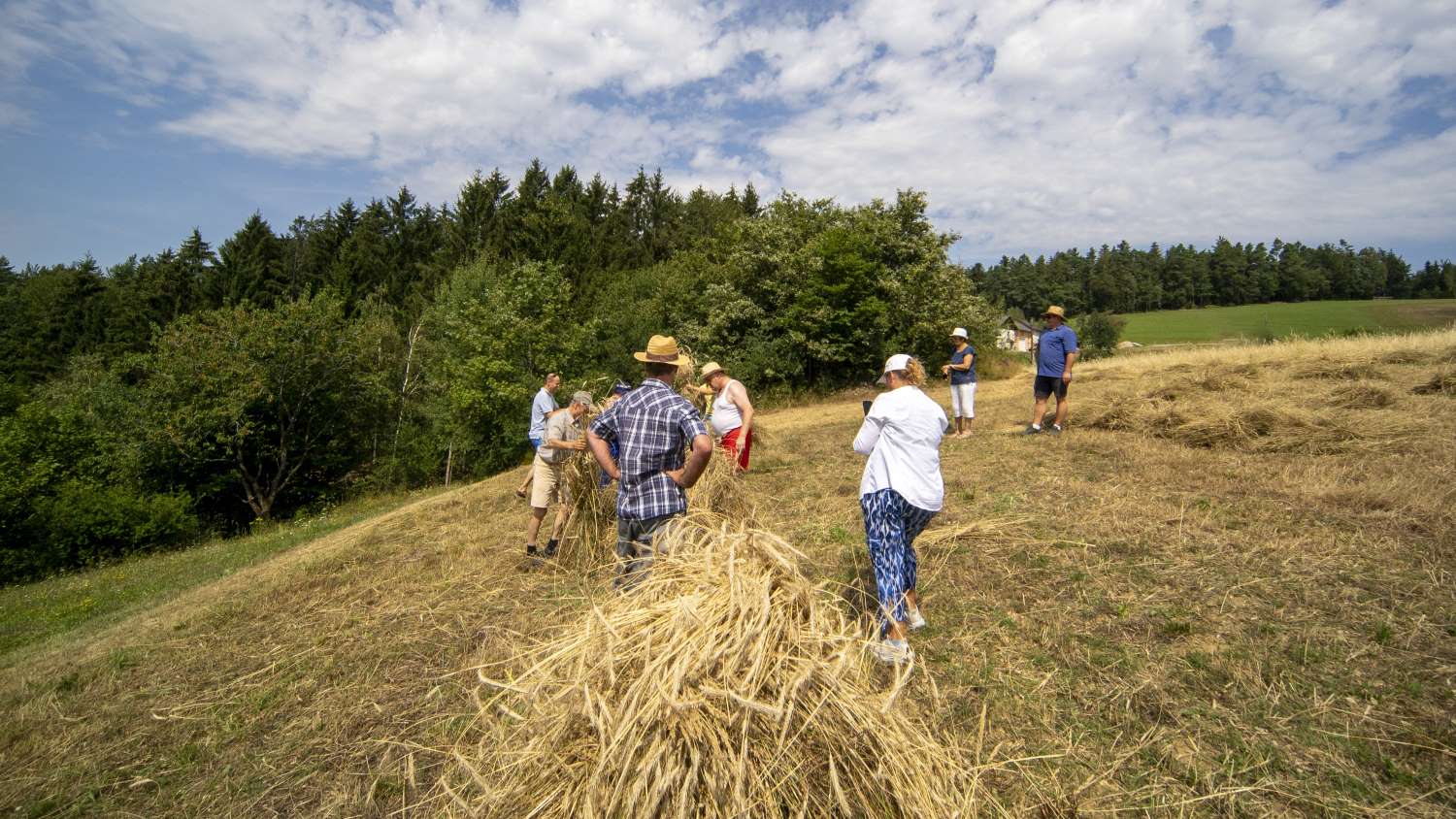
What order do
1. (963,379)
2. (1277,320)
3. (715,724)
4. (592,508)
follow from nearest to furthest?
(715,724), (592,508), (963,379), (1277,320)

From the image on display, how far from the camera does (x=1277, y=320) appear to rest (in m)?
54.9

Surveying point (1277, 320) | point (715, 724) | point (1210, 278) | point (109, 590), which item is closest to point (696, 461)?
point (715, 724)

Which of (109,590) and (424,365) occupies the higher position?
(424,365)

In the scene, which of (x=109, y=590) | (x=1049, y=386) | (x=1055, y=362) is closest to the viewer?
(x=1055, y=362)

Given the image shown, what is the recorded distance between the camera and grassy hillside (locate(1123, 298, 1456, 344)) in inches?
1743

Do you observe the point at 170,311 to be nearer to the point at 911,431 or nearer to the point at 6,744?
the point at 6,744

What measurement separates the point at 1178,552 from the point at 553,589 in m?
4.77

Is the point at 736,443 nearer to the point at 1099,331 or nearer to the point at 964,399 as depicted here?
the point at 964,399

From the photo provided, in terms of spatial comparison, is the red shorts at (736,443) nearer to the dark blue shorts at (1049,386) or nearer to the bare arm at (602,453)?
the bare arm at (602,453)

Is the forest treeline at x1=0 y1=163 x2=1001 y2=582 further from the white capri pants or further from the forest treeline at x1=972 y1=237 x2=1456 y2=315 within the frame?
the forest treeline at x1=972 y1=237 x2=1456 y2=315

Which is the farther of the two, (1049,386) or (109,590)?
(109,590)

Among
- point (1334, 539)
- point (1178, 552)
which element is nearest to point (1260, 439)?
point (1334, 539)

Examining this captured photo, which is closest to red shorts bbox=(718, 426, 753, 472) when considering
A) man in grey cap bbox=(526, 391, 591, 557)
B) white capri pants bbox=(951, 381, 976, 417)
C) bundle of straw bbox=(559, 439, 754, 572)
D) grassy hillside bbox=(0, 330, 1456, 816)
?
bundle of straw bbox=(559, 439, 754, 572)

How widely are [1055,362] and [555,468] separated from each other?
6.49 metres
